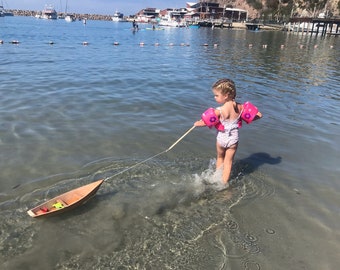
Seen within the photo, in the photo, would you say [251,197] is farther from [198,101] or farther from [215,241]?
[198,101]

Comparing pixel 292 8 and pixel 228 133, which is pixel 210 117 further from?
pixel 292 8

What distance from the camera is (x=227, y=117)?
22.1 feet

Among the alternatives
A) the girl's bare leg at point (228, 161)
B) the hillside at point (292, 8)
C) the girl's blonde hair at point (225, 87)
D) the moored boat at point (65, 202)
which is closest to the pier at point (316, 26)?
the hillside at point (292, 8)

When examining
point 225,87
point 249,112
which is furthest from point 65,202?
point 249,112

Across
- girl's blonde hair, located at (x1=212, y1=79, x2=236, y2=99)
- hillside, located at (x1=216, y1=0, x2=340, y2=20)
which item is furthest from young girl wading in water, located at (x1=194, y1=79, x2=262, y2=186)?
hillside, located at (x1=216, y1=0, x2=340, y2=20)

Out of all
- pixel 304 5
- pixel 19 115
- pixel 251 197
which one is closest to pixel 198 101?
pixel 19 115

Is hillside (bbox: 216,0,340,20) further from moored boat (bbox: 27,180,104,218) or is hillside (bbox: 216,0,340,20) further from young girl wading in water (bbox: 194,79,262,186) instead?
moored boat (bbox: 27,180,104,218)

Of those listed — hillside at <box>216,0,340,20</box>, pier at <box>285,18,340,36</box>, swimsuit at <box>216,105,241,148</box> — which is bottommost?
swimsuit at <box>216,105,241,148</box>

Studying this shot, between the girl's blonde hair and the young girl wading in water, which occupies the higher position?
the girl's blonde hair

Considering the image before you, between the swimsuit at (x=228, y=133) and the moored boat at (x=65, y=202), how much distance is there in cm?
281

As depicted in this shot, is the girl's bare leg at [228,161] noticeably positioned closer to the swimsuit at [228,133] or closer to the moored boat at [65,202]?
the swimsuit at [228,133]

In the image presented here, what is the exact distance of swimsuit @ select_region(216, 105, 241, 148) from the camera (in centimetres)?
680

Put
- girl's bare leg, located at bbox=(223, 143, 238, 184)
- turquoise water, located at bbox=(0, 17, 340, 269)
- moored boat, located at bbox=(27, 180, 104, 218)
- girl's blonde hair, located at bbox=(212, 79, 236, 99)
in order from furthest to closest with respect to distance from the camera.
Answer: girl's bare leg, located at bbox=(223, 143, 238, 184)
girl's blonde hair, located at bbox=(212, 79, 236, 99)
moored boat, located at bbox=(27, 180, 104, 218)
turquoise water, located at bbox=(0, 17, 340, 269)

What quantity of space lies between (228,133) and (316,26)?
9920 cm
